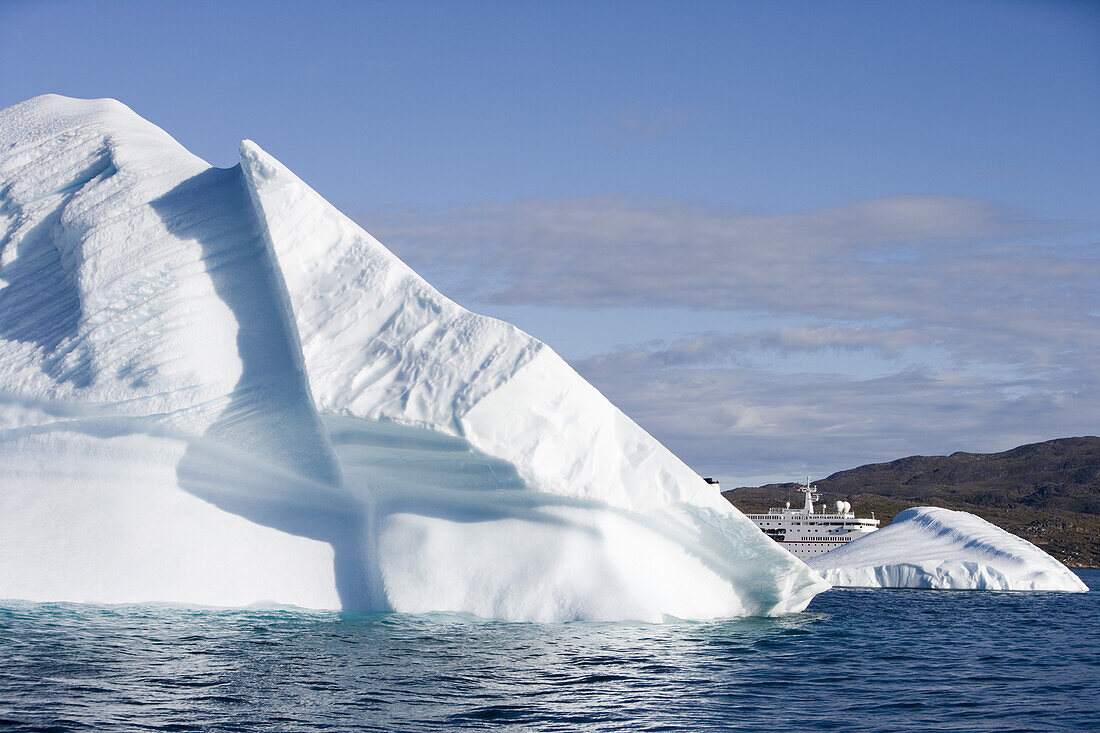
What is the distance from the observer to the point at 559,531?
1541 centimetres

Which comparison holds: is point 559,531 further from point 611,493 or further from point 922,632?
point 922,632

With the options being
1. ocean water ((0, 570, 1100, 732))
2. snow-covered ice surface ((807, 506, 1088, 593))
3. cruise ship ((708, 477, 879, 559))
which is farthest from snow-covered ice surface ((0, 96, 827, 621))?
cruise ship ((708, 477, 879, 559))

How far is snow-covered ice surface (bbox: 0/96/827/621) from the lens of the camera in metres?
15.1

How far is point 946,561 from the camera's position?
38344mm

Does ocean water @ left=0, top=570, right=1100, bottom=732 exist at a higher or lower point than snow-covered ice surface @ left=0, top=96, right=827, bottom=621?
lower

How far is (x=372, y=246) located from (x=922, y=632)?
12.7 m

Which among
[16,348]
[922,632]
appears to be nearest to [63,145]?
[16,348]

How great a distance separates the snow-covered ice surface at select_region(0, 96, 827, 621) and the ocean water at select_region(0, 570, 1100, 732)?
57cm

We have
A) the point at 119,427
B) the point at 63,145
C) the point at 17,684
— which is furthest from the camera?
the point at 63,145

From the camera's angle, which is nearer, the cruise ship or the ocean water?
the ocean water


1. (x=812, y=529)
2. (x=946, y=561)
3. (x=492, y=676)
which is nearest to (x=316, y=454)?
(x=492, y=676)

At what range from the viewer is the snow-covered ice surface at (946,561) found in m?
37.5

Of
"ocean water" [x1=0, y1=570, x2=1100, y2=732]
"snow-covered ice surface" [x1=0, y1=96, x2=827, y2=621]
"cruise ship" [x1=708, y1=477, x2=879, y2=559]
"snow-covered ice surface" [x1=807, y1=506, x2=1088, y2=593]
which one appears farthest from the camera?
"cruise ship" [x1=708, y1=477, x2=879, y2=559]

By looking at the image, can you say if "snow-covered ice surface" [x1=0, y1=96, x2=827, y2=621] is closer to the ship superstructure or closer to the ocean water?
the ocean water
